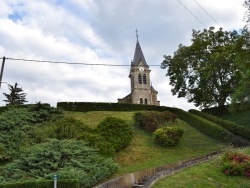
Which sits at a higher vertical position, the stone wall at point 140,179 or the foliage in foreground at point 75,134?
the foliage in foreground at point 75,134

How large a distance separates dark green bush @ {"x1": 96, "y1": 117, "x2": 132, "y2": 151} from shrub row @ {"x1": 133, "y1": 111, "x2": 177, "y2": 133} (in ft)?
12.0

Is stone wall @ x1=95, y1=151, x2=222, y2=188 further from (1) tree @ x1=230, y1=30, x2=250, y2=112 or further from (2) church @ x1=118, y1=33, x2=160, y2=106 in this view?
(2) church @ x1=118, y1=33, x2=160, y2=106

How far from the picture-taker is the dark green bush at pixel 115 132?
19.8 meters

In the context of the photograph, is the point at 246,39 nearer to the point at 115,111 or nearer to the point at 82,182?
the point at 82,182

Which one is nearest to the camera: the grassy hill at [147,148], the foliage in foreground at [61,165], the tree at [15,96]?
the foliage in foreground at [61,165]

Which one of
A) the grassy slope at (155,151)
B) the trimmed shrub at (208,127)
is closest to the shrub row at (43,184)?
the grassy slope at (155,151)

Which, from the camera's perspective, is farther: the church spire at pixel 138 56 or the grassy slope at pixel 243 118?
the church spire at pixel 138 56

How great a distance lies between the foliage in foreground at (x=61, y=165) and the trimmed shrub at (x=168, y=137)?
6871 mm

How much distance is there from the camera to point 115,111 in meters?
33.8

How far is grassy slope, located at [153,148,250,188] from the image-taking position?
12.2 metres

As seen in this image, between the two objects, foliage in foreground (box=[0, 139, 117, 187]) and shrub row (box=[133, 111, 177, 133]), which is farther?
shrub row (box=[133, 111, 177, 133])

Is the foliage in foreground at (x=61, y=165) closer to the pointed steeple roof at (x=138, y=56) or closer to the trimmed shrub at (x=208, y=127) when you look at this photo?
the trimmed shrub at (x=208, y=127)

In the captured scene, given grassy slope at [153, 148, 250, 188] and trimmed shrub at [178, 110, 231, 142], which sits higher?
trimmed shrub at [178, 110, 231, 142]

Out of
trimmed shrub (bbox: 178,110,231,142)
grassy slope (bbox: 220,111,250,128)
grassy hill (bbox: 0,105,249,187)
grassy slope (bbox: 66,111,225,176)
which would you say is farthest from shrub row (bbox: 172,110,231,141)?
grassy slope (bbox: 220,111,250,128)
